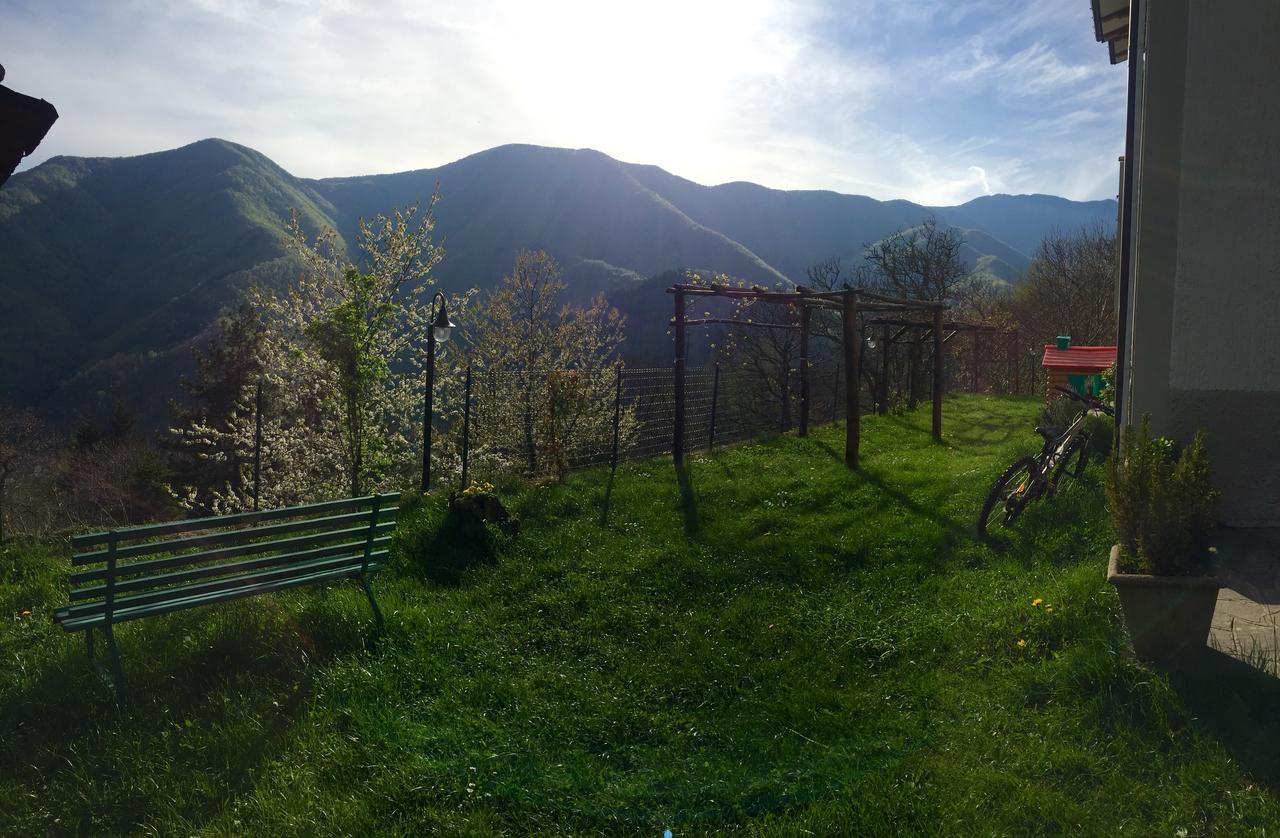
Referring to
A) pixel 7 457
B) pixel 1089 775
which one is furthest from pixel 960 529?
pixel 7 457

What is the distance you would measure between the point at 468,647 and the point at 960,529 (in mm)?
4627

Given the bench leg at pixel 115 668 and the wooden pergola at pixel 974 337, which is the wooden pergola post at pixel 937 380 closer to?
the wooden pergola at pixel 974 337

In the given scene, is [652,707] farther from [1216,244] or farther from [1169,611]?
[1216,244]

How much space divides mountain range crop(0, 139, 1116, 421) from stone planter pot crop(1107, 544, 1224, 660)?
4804 cm

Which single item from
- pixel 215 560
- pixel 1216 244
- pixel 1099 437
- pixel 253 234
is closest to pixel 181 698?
pixel 215 560

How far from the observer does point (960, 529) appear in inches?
276

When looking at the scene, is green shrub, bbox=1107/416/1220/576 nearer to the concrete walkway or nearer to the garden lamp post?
the concrete walkway

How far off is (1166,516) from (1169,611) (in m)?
0.46

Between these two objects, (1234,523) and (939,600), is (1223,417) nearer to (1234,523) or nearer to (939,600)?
(1234,523)

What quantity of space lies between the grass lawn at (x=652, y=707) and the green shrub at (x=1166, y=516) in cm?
45

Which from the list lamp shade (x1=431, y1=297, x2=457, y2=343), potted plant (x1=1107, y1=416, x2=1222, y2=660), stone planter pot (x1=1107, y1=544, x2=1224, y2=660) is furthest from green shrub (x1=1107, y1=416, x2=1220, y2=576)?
lamp shade (x1=431, y1=297, x2=457, y2=343)

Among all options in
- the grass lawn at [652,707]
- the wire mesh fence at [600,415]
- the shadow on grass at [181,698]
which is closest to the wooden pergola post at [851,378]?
the wire mesh fence at [600,415]

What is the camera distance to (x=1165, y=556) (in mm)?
3762

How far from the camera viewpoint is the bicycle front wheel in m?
6.70
